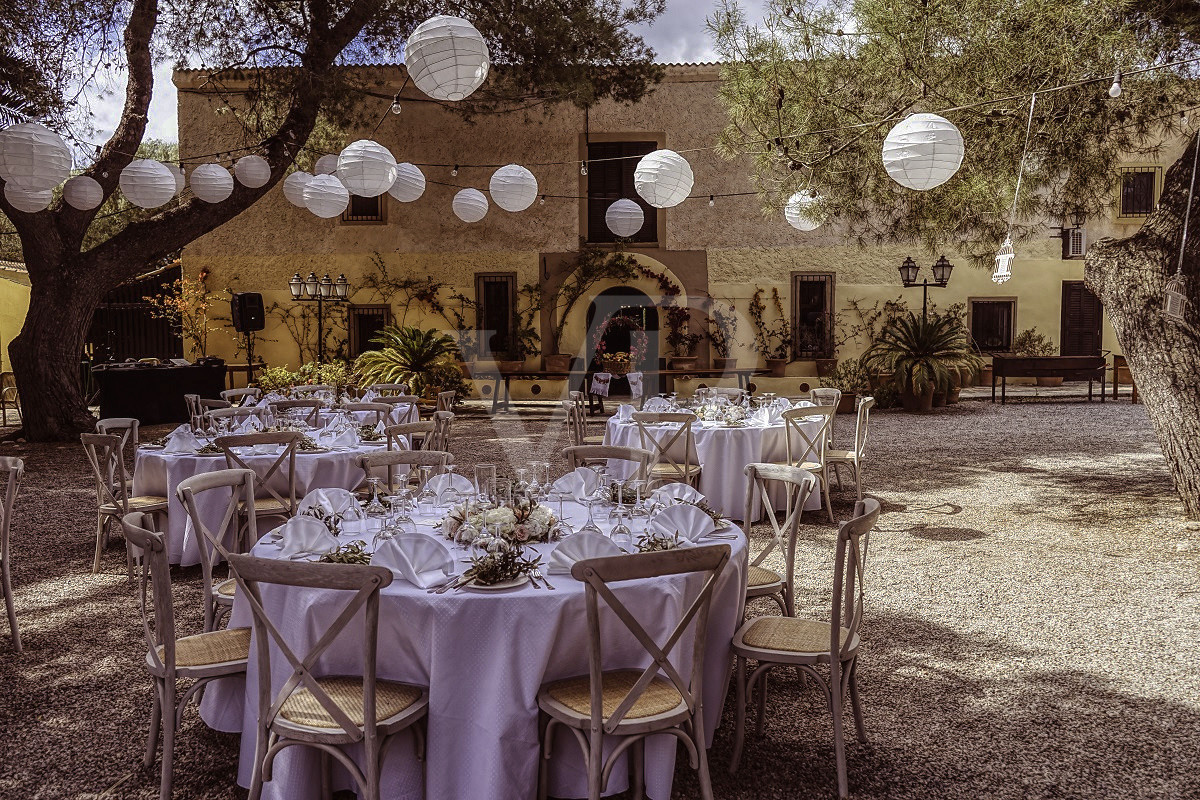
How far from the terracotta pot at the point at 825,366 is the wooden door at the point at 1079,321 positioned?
4606 mm

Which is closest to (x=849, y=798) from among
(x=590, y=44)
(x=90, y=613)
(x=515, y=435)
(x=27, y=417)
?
(x=90, y=613)

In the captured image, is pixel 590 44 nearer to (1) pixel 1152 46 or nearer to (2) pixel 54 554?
(1) pixel 1152 46

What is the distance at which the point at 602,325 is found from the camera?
50.9 feet

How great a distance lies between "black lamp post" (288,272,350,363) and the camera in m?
13.8

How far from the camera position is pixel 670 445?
5898 millimetres

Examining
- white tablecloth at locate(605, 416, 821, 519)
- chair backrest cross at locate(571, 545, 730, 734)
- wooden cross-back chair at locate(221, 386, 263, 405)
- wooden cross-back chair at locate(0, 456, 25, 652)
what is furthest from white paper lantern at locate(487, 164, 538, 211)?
chair backrest cross at locate(571, 545, 730, 734)

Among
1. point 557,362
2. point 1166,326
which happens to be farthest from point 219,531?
point 557,362

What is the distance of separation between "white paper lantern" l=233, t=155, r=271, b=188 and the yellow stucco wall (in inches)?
262

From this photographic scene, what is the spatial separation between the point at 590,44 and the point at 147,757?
32.9 feet

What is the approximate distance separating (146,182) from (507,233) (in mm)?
8820

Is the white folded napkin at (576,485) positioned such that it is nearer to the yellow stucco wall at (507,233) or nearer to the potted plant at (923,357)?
the potted plant at (923,357)

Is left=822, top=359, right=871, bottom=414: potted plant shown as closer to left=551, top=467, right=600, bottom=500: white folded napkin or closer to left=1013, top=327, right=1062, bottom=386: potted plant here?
left=1013, top=327, right=1062, bottom=386: potted plant

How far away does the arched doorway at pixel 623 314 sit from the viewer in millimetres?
15492

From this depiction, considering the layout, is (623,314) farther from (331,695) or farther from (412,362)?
(331,695)
